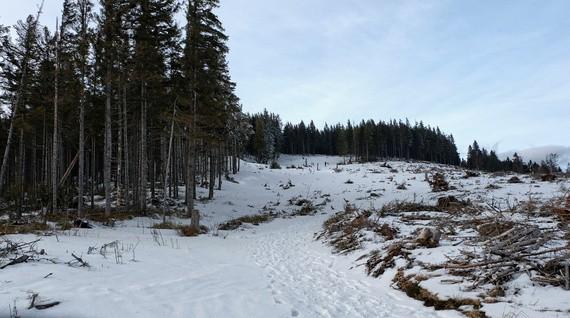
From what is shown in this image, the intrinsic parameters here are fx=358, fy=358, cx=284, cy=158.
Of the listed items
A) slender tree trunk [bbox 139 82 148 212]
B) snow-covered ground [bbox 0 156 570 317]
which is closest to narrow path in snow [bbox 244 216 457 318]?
snow-covered ground [bbox 0 156 570 317]

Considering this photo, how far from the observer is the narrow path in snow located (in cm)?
543

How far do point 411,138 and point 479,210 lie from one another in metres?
99.7

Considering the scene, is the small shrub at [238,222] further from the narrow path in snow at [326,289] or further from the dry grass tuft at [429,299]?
the dry grass tuft at [429,299]

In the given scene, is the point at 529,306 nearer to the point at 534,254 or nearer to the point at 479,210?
the point at 534,254

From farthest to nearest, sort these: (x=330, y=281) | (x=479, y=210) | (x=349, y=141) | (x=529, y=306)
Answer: (x=349, y=141)
(x=479, y=210)
(x=330, y=281)
(x=529, y=306)

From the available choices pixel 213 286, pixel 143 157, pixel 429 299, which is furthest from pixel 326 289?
pixel 143 157

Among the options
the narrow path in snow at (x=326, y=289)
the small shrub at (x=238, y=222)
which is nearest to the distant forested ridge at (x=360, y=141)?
the small shrub at (x=238, y=222)

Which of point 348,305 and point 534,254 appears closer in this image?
point 534,254

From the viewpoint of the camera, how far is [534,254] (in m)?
5.04

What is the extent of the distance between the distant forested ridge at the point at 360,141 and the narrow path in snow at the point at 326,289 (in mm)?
68906

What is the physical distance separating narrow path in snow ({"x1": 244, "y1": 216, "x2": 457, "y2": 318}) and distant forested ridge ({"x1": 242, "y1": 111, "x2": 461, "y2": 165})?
226 feet

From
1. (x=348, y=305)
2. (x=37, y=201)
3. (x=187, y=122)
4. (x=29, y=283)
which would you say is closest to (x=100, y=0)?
(x=187, y=122)

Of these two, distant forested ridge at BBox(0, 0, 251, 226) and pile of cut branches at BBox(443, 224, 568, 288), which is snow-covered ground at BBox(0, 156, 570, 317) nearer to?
pile of cut branches at BBox(443, 224, 568, 288)

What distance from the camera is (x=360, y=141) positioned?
3504 inches
